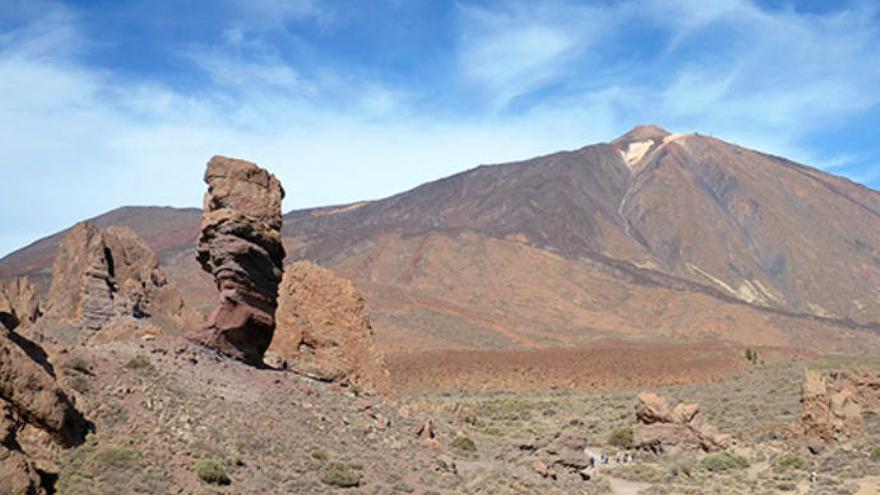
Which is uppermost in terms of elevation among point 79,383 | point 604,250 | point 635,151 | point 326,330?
point 635,151

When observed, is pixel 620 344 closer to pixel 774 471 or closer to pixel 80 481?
pixel 774 471

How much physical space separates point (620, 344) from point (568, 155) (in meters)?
92.6

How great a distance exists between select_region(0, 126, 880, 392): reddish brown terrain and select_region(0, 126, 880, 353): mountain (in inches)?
13.1

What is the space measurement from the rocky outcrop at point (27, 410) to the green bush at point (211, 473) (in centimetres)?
197

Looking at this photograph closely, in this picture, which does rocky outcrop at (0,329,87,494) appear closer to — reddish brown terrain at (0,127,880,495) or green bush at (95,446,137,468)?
reddish brown terrain at (0,127,880,495)

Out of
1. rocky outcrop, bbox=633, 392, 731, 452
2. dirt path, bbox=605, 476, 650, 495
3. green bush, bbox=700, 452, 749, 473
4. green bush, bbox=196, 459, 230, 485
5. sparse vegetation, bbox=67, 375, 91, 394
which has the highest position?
sparse vegetation, bbox=67, 375, 91, 394

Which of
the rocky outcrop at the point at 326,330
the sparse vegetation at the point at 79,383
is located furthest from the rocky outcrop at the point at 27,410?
the rocky outcrop at the point at 326,330

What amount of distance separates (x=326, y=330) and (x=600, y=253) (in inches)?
3776

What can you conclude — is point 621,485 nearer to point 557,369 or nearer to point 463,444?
point 463,444

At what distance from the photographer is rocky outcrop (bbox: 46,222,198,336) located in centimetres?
3800

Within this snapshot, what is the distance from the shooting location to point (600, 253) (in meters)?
120

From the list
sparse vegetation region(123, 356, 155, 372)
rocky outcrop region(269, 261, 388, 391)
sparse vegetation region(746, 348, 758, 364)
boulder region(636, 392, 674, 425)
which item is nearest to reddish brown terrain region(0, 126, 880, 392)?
sparse vegetation region(746, 348, 758, 364)

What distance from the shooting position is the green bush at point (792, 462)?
74.4 feet

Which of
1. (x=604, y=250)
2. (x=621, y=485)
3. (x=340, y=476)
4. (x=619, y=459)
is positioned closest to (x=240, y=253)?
(x=340, y=476)
